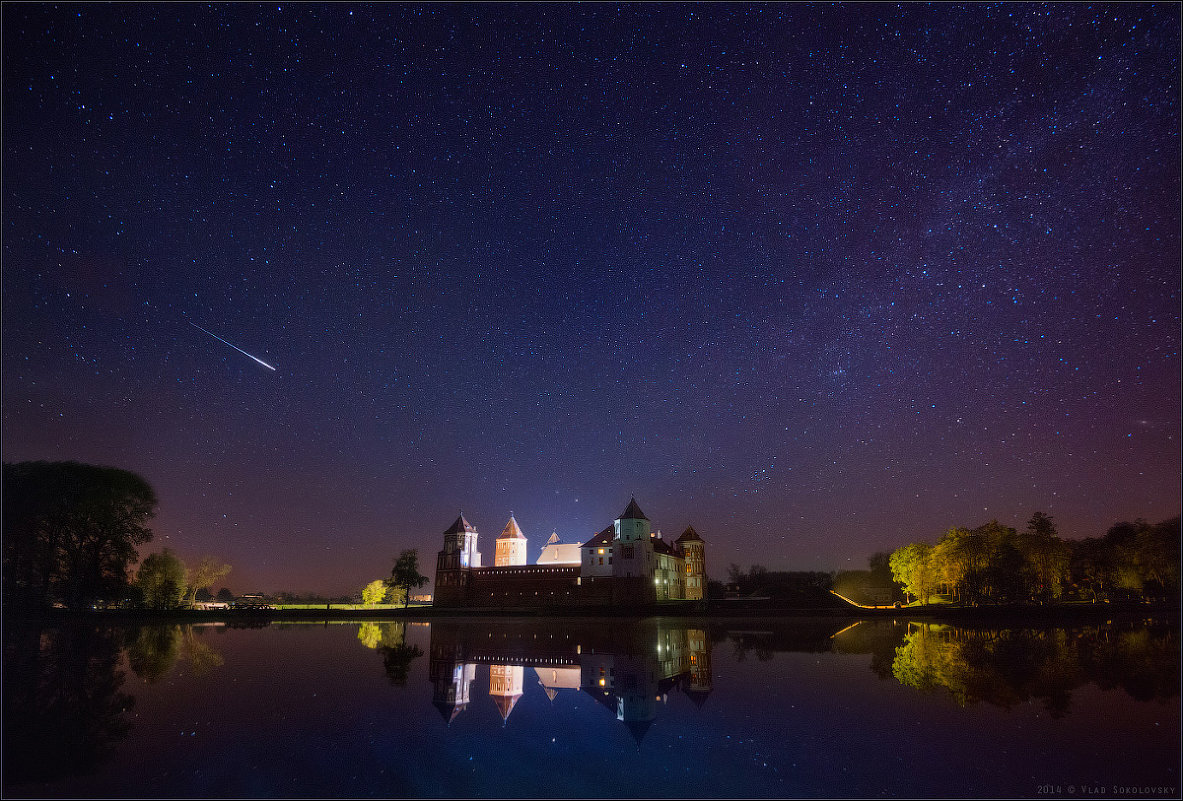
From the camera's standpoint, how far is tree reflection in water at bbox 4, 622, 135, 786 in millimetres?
8492

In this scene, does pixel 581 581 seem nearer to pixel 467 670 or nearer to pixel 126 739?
pixel 467 670

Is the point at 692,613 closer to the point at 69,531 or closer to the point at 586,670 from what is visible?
the point at 586,670

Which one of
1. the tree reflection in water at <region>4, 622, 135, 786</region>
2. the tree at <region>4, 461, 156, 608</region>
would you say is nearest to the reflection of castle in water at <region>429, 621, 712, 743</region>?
the tree reflection in water at <region>4, 622, 135, 786</region>

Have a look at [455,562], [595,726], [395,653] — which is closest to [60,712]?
[595,726]

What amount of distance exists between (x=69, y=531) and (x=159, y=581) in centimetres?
887

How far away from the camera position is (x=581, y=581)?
65812 millimetres

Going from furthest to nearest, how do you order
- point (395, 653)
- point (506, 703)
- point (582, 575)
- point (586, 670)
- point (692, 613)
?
point (582, 575), point (692, 613), point (395, 653), point (586, 670), point (506, 703)

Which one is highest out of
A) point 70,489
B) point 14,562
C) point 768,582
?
point 70,489

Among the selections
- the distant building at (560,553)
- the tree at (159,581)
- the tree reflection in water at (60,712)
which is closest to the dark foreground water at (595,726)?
the tree reflection in water at (60,712)

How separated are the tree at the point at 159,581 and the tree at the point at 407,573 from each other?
22.0 m

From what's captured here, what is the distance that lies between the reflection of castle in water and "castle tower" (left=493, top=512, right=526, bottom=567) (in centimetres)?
5936

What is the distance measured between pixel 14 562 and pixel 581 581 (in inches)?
1908

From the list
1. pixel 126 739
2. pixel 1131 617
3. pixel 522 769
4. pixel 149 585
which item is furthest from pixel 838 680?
pixel 149 585

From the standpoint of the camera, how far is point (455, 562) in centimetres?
7250
